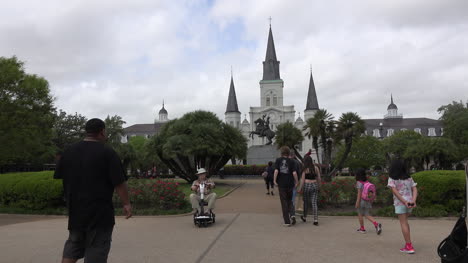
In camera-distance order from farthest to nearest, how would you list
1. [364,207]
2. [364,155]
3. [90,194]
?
[364,155] → [364,207] → [90,194]

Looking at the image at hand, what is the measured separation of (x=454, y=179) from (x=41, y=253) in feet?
33.5

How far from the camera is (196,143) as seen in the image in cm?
2369

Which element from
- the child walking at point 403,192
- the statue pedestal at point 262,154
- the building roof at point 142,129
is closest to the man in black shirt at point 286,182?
the child walking at point 403,192

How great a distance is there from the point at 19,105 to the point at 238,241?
72.7ft

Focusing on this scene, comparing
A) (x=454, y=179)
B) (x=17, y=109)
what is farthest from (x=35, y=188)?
(x=17, y=109)

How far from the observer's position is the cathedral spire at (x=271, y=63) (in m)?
93.2

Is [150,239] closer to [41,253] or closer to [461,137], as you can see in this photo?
[41,253]

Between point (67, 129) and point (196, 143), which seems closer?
point (196, 143)

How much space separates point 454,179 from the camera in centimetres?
1016

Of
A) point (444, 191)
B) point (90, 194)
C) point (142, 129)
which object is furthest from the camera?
point (142, 129)

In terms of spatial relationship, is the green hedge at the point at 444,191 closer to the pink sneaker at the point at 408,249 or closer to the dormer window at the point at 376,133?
the pink sneaker at the point at 408,249

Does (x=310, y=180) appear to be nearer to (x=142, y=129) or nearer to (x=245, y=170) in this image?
(x=245, y=170)

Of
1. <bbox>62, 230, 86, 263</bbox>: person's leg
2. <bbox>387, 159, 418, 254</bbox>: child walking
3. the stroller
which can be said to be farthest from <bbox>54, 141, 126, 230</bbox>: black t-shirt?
<bbox>387, 159, 418, 254</bbox>: child walking

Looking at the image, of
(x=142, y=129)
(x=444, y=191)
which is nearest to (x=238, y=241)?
(x=444, y=191)
